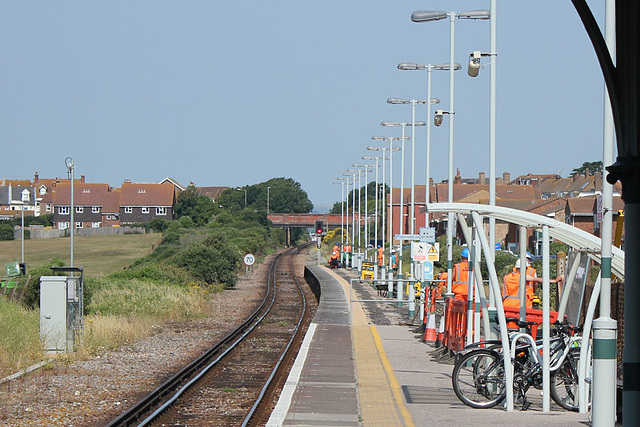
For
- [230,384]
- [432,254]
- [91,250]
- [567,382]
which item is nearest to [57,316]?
Result: [230,384]

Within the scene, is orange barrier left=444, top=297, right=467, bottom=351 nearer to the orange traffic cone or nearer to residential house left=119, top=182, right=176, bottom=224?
the orange traffic cone

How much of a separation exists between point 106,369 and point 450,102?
12.5 metres

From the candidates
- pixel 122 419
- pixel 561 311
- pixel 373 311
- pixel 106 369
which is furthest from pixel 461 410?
pixel 373 311

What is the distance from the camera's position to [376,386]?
535 inches

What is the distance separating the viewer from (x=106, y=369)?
17.4 metres

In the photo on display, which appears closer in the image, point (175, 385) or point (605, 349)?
point (605, 349)

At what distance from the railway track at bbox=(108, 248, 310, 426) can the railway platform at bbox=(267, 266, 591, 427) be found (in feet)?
2.05

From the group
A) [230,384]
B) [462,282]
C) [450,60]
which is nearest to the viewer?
[230,384]

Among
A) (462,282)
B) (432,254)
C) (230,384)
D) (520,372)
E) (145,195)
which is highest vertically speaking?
(145,195)

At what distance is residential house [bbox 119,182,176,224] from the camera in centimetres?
14125

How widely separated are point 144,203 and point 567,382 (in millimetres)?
133390

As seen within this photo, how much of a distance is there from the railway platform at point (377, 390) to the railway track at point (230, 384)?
0.63 meters

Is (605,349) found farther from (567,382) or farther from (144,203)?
(144,203)

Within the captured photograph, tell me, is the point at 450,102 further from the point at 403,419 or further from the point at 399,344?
the point at 403,419
